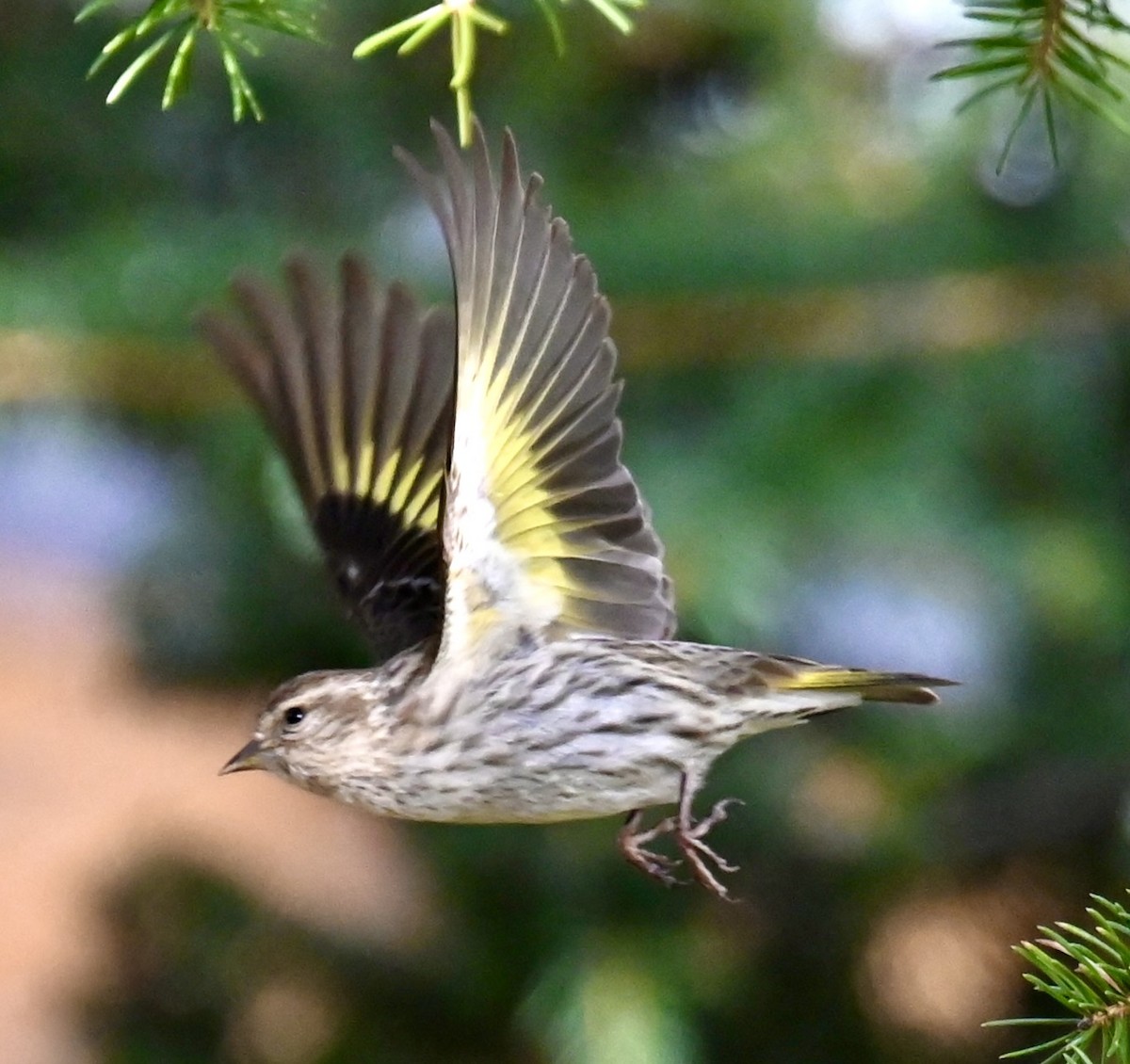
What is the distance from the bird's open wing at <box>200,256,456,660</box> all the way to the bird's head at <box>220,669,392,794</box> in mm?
116

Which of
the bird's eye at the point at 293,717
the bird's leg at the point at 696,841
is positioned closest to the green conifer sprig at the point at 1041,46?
the bird's leg at the point at 696,841

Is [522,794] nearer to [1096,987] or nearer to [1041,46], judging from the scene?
[1096,987]

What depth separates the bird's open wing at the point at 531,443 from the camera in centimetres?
128

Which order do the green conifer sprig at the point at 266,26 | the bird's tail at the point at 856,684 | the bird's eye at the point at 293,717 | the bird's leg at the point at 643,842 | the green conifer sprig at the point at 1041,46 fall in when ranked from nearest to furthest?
the green conifer sprig at the point at 266,26 < the green conifer sprig at the point at 1041,46 < the bird's leg at the point at 643,842 < the bird's tail at the point at 856,684 < the bird's eye at the point at 293,717

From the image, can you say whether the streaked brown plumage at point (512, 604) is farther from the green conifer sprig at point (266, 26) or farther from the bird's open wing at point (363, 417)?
the green conifer sprig at point (266, 26)

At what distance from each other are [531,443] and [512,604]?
145 millimetres

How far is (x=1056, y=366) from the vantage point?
204 centimetres

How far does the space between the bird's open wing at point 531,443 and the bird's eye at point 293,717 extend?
0.61 feet

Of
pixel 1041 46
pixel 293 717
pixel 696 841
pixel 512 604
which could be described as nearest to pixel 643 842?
pixel 696 841

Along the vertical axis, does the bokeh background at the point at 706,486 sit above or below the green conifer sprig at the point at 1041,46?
below

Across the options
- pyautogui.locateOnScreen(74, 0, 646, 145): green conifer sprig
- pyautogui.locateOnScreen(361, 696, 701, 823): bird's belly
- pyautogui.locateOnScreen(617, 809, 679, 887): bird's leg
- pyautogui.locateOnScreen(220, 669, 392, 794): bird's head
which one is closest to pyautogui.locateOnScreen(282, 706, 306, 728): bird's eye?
pyautogui.locateOnScreen(220, 669, 392, 794): bird's head

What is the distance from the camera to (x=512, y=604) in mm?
1521

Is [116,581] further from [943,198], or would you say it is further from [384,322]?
[943,198]

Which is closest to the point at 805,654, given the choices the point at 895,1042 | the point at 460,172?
the point at 895,1042
